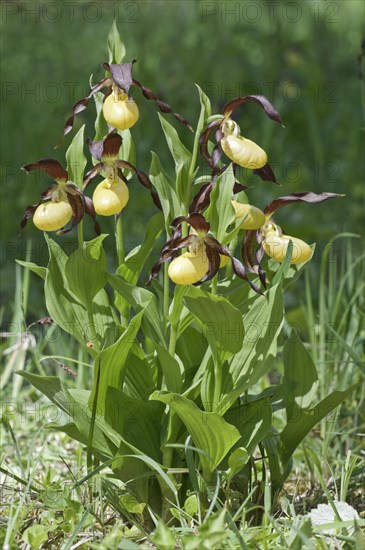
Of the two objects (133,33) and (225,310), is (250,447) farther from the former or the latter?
(133,33)

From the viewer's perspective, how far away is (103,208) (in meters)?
1.10

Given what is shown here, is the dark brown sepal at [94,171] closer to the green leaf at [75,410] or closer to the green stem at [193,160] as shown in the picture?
the green stem at [193,160]

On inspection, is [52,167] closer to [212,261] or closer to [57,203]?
[57,203]

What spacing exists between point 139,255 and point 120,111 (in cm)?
24

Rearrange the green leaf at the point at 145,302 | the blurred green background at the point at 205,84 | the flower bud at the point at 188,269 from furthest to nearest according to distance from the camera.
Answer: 1. the blurred green background at the point at 205,84
2. the green leaf at the point at 145,302
3. the flower bud at the point at 188,269

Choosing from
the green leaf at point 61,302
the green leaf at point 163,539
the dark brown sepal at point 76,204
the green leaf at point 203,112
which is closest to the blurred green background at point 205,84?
the green leaf at point 61,302

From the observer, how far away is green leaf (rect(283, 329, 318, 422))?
4.09 feet

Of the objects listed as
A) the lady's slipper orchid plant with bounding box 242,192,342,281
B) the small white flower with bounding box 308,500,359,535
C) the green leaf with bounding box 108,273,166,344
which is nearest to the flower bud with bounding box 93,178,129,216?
the green leaf with bounding box 108,273,166,344

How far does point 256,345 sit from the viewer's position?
3.83ft

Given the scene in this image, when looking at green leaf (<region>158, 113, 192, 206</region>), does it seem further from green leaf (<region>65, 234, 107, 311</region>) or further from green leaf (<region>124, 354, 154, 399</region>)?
green leaf (<region>124, 354, 154, 399</region>)

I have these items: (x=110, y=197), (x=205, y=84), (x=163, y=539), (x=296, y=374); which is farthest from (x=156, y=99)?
(x=205, y=84)

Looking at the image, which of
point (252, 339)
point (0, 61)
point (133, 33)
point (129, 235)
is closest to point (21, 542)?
point (252, 339)

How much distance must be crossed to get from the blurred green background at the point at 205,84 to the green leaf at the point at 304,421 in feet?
3.44

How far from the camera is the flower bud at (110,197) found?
109 cm
